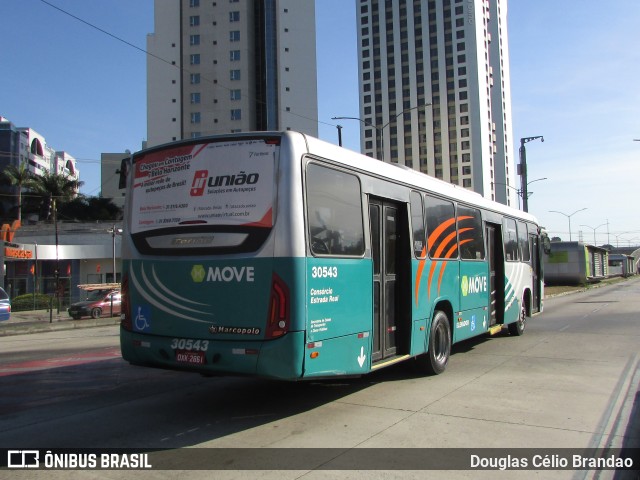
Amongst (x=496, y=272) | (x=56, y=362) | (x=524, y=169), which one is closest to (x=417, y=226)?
(x=496, y=272)

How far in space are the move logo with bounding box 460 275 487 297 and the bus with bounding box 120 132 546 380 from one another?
2.03 metres

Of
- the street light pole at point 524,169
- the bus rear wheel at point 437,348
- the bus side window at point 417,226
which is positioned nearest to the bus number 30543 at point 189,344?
the bus side window at point 417,226

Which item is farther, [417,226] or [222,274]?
[417,226]

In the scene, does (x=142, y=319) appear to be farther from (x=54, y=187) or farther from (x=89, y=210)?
(x=89, y=210)

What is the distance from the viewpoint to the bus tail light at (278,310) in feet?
18.3

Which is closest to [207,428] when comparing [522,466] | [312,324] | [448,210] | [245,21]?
[312,324]

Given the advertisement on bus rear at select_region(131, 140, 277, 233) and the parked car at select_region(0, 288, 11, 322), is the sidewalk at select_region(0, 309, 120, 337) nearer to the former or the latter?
the parked car at select_region(0, 288, 11, 322)

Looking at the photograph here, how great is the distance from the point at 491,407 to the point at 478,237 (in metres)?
4.64

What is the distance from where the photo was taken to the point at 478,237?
10.8m

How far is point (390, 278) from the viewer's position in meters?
7.62

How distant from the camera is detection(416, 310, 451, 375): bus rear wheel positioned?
340 inches

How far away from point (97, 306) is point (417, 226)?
23.5 metres

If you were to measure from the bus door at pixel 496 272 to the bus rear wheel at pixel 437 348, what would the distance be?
2.90 metres

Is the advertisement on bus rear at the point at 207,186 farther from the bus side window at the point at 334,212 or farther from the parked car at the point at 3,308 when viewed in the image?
the parked car at the point at 3,308
